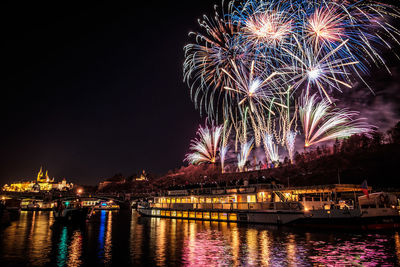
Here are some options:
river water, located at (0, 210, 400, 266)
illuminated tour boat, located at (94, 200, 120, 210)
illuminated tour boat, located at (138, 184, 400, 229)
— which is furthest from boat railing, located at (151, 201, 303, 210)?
illuminated tour boat, located at (94, 200, 120, 210)

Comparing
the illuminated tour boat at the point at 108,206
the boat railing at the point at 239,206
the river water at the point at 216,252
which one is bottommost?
the illuminated tour boat at the point at 108,206

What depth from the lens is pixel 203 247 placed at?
2673cm

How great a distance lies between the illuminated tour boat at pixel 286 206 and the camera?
3872 centimetres

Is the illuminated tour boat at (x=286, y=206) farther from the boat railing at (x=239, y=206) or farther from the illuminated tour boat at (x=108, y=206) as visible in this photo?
the illuminated tour boat at (x=108, y=206)

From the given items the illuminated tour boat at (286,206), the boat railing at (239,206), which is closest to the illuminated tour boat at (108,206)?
the illuminated tour boat at (286,206)

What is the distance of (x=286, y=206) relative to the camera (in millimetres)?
45125

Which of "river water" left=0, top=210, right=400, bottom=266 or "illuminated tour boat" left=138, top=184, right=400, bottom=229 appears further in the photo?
"illuminated tour boat" left=138, top=184, right=400, bottom=229

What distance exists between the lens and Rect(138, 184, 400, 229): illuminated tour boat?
38719mm

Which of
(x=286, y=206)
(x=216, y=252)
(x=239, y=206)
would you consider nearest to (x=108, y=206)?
(x=239, y=206)

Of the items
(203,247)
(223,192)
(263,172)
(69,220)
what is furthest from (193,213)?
(263,172)

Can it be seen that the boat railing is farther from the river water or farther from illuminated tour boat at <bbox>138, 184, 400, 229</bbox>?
the river water

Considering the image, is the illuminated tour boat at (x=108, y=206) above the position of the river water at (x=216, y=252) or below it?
below

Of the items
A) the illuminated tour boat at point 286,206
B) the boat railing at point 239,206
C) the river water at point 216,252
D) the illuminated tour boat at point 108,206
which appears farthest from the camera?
the illuminated tour boat at point 108,206

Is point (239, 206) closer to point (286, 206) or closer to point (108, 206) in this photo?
point (286, 206)
